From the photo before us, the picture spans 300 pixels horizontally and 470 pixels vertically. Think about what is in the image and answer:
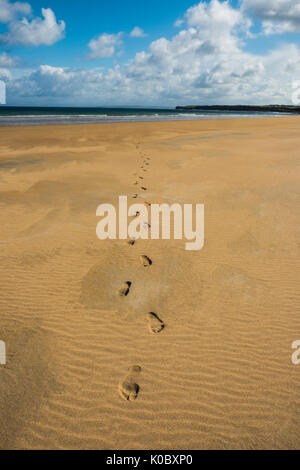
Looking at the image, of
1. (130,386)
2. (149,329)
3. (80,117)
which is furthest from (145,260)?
(80,117)

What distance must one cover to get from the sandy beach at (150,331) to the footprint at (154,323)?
25 mm

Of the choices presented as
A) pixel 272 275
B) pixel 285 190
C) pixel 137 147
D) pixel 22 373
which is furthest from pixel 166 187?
pixel 137 147

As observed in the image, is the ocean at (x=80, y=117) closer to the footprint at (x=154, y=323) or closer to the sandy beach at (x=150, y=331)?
the sandy beach at (x=150, y=331)

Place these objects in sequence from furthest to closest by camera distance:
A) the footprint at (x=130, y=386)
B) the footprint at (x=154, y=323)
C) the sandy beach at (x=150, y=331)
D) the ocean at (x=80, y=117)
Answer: the ocean at (x=80, y=117) < the footprint at (x=154, y=323) < the footprint at (x=130, y=386) < the sandy beach at (x=150, y=331)

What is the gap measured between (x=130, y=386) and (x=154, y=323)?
954 millimetres

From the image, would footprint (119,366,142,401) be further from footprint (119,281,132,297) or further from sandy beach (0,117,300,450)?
footprint (119,281,132,297)

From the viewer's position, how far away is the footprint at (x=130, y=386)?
111 inches

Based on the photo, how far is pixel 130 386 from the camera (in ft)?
9.59

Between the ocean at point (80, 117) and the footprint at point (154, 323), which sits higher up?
the ocean at point (80, 117)

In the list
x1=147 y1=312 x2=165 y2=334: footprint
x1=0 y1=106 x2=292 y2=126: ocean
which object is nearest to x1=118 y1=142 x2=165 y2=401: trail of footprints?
x1=147 y1=312 x2=165 y2=334: footprint

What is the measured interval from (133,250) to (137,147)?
516 inches

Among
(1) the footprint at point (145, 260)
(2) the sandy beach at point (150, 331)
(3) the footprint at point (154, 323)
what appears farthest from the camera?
(1) the footprint at point (145, 260)

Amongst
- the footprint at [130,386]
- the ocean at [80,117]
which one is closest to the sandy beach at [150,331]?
the footprint at [130,386]

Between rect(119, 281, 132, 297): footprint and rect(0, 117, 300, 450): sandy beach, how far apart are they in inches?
2.9
